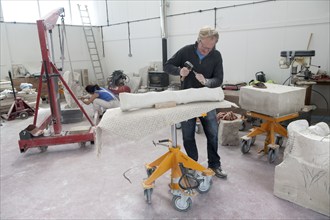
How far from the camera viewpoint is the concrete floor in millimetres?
2162

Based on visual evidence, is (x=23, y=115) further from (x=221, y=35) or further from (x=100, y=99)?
(x=221, y=35)

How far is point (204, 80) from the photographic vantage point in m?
2.23

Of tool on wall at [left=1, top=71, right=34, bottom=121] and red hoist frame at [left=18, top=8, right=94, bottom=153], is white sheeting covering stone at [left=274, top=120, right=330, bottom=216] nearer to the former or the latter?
red hoist frame at [left=18, top=8, right=94, bottom=153]

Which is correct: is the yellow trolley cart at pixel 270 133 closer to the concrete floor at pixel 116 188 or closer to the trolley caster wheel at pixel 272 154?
the trolley caster wheel at pixel 272 154

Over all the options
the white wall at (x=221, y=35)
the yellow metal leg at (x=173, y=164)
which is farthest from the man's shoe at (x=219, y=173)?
the white wall at (x=221, y=35)

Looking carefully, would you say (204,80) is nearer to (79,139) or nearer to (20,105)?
(79,139)

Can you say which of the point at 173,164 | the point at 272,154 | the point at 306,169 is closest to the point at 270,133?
the point at 272,154

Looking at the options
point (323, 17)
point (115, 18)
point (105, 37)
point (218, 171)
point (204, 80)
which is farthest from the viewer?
point (105, 37)

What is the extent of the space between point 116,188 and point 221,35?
4289 millimetres

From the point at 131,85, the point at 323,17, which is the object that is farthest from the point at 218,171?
the point at 131,85

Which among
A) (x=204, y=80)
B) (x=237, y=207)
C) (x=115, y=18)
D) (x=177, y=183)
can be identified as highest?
(x=115, y=18)

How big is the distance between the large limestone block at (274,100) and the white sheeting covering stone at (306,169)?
1.91 ft

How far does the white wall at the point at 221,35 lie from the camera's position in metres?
4.35

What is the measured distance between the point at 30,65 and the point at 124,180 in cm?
638
